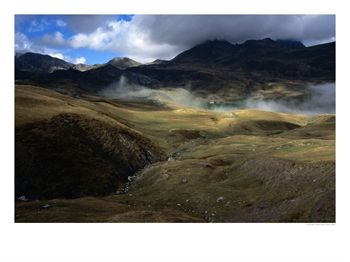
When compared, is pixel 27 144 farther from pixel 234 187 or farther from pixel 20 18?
pixel 234 187

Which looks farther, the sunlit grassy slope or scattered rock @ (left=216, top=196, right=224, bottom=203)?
scattered rock @ (left=216, top=196, right=224, bottom=203)

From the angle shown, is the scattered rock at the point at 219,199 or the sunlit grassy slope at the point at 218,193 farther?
the scattered rock at the point at 219,199

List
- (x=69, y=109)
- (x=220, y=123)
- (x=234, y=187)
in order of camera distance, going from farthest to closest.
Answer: (x=220, y=123) < (x=69, y=109) < (x=234, y=187)

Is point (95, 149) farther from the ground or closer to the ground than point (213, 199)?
farther from the ground

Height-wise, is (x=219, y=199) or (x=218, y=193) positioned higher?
(x=218, y=193)
